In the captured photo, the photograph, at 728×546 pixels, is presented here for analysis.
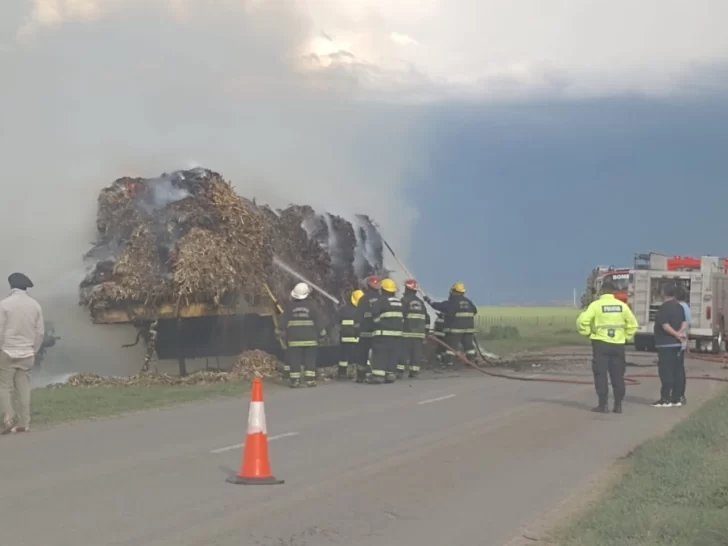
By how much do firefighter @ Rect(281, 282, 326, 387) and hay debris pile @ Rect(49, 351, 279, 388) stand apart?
71cm

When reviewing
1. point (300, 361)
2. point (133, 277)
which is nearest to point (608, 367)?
point (300, 361)

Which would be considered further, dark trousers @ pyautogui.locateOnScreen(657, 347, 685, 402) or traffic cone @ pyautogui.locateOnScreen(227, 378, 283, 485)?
dark trousers @ pyautogui.locateOnScreen(657, 347, 685, 402)

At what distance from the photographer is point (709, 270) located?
105 ft

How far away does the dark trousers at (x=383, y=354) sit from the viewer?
65.5 ft

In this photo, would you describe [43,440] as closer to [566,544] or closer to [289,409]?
[289,409]

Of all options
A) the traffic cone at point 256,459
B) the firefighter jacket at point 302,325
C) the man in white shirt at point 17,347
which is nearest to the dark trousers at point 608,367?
the firefighter jacket at point 302,325

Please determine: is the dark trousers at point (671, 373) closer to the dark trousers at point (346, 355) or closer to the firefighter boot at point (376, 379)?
the firefighter boot at point (376, 379)

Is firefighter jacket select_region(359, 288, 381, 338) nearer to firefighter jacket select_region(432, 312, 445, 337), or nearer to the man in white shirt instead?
firefighter jacket select_region(432, 312, 445, 337)

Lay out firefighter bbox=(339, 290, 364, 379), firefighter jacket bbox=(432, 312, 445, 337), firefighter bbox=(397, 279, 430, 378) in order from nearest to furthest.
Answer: firefighter bbox=(339, 290, 364, 379), firefighter bbox=(397, 279, 430, 378), firefighter jacket bbox=(432, 312, 445, 337)

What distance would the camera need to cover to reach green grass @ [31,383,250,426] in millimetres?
14648

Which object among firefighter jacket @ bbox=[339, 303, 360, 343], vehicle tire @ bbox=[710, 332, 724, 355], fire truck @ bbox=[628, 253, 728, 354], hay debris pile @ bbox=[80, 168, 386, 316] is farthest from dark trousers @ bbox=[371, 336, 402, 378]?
vehicle tire @ bbox=[710, 332, 724, 355]

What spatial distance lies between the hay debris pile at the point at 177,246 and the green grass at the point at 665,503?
10.2m

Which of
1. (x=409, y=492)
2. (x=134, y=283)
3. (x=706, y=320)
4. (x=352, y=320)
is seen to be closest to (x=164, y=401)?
(x=134, y=283)

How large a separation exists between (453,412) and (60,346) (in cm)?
826
